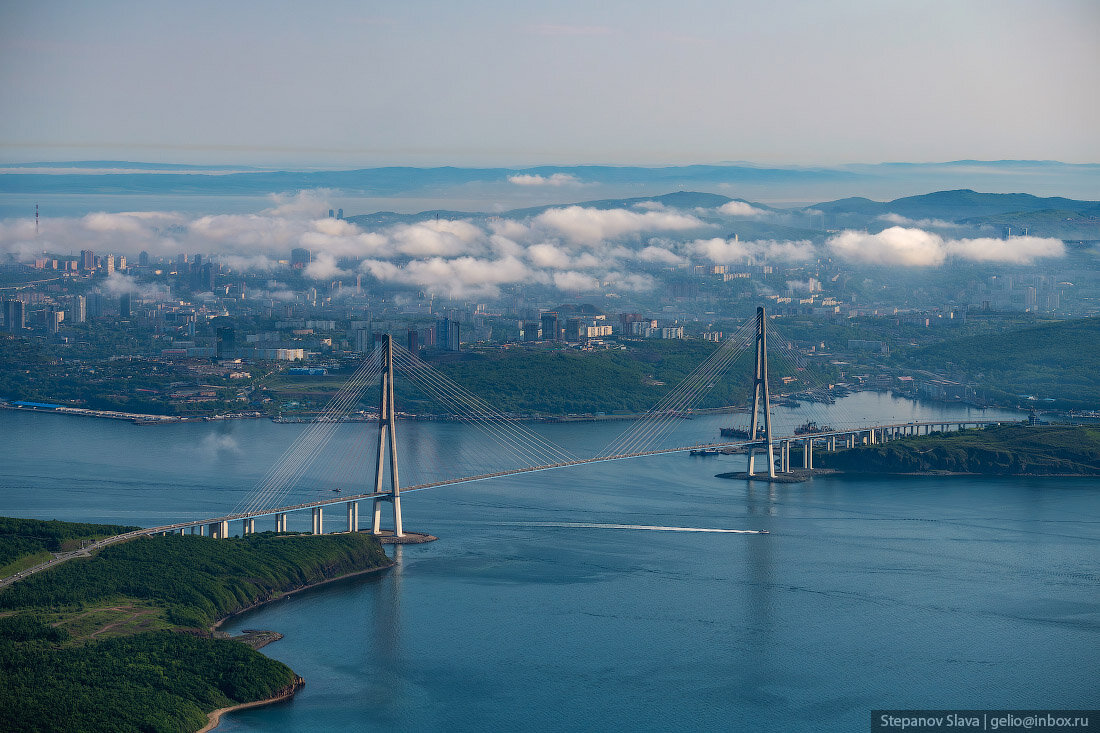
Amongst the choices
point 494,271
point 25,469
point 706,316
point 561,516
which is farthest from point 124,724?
point 494,271

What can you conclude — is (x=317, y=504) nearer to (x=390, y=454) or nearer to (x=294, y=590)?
(x=390, y=454)

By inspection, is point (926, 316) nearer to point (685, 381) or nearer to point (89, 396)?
point (685, 381)

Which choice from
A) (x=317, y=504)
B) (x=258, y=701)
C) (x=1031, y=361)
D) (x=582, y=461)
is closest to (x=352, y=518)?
(x=317, y=504)

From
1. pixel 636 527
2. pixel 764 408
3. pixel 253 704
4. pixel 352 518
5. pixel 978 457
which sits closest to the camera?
pixel 253 704

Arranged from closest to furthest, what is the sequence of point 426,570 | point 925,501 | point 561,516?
point 426,570 → point 561,516 → point 925,501

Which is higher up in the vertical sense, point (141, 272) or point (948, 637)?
point (141, 272)

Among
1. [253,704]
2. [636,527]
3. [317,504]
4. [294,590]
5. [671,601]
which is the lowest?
[253,704]

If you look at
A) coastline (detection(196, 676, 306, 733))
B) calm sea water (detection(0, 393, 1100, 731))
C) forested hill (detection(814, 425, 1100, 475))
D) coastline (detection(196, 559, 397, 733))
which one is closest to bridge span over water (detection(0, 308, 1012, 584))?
calm sea water (detection(0, 393, 1100, 731))
